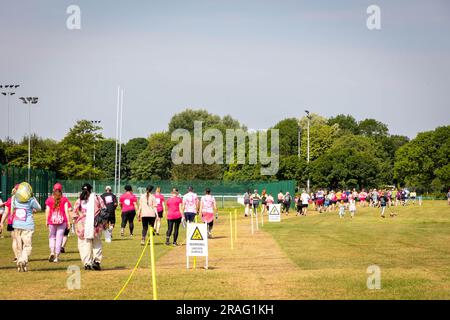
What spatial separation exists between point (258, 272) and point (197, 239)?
1605 mm

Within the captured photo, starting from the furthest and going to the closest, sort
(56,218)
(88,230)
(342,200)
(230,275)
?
(342,200) < (56,218) < (88,230) < (230,275)

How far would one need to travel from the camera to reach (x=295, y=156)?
114 meters

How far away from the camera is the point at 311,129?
13900 cm

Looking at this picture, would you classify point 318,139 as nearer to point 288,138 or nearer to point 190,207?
point 288,138

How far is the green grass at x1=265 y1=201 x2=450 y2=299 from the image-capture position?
1516 cm

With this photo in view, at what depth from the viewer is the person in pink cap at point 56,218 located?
843 inches

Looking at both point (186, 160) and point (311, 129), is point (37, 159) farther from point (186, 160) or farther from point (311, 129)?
point (311, 129)

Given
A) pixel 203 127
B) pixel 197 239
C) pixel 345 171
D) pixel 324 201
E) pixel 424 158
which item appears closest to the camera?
pixel 197 239

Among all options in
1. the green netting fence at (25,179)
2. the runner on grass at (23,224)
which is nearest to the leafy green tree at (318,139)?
the green netting fence at (25,179)

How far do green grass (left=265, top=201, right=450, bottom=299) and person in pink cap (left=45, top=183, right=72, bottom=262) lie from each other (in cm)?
639

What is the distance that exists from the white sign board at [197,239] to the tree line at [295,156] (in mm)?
80005

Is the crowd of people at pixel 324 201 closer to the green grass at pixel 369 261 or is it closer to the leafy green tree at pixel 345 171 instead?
the green grass at pixel 369 261

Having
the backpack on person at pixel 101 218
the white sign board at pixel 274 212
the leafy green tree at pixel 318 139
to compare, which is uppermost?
the leafy green tree at pixel 318 139

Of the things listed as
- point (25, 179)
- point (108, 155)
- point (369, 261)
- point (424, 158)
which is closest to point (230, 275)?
point (369, 261)
